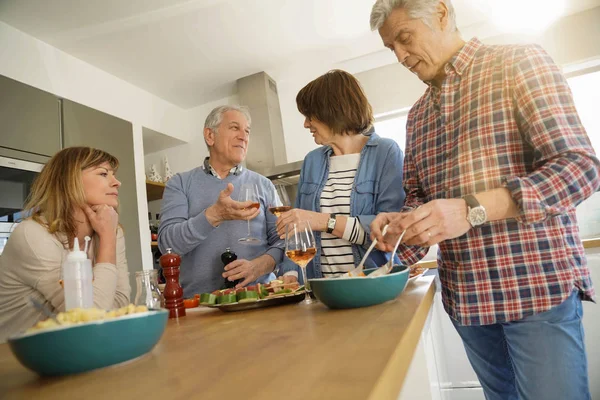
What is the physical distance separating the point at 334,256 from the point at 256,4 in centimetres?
200

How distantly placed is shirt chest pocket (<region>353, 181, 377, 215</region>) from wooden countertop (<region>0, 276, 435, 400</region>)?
0.56m

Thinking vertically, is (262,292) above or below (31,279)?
below

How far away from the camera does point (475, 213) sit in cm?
82

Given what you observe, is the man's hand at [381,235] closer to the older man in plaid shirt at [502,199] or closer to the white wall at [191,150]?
the older man in plaid shirt at [502,199]

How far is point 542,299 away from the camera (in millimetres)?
864

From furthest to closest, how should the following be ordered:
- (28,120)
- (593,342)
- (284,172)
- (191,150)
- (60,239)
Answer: (191,150) < (284,172) < (28,120) < (593,342) < (60,239)

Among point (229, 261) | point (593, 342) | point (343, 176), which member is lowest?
point (593, 342)

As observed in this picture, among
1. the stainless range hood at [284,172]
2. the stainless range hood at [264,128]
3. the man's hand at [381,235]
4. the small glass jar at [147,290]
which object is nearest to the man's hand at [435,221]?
the man's hand at [381,235]

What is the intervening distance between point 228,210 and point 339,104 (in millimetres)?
525

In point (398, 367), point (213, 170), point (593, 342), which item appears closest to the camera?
point (398, 367)

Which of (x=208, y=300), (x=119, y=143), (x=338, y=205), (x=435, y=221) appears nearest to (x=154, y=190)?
(x=119, y=143)

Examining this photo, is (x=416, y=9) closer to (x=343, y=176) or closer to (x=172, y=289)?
(x=343, y=176)

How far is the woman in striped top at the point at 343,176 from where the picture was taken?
1.27 m

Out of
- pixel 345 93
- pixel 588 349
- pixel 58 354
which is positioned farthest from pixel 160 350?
pixel 588 349
